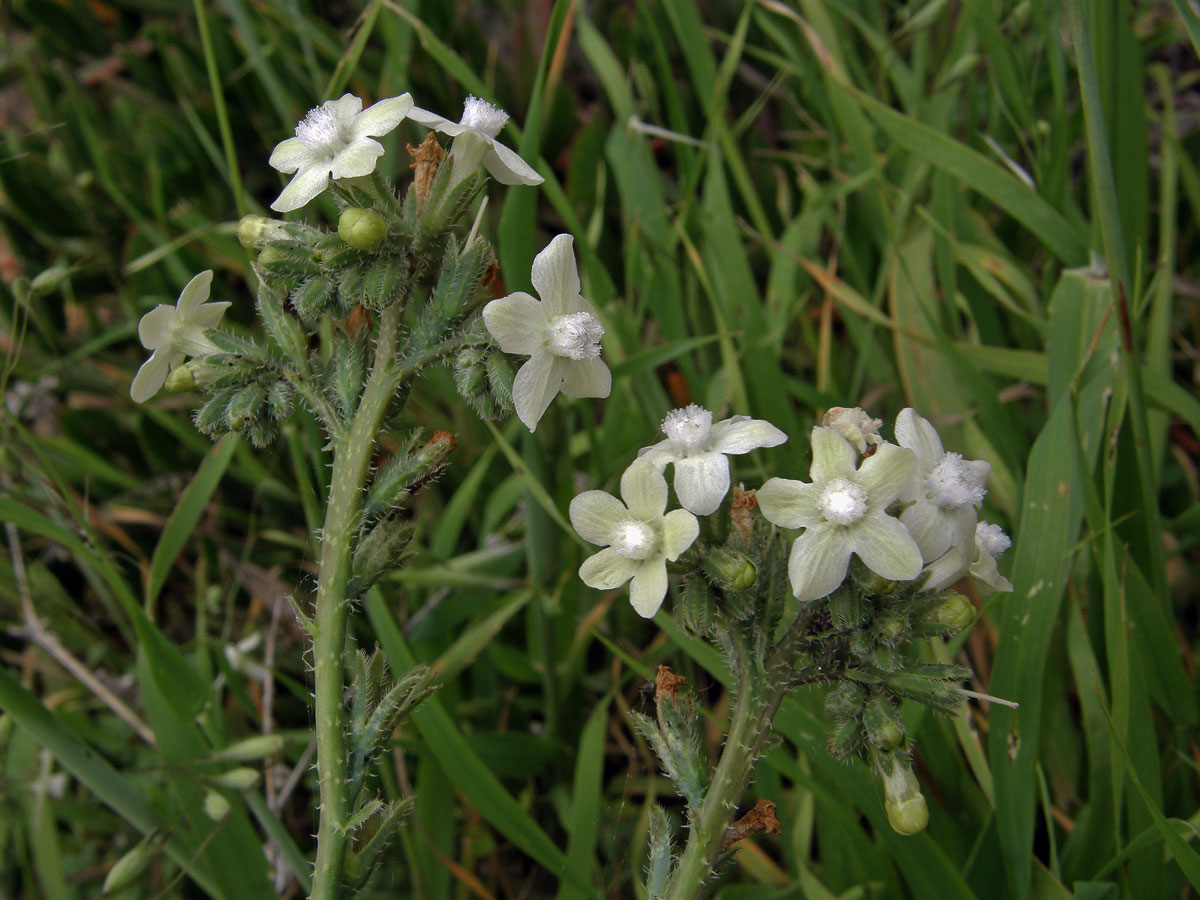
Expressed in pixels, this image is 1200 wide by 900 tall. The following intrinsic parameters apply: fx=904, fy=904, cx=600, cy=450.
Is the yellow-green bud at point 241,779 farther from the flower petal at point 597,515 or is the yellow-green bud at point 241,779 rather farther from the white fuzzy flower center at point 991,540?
the white fuzzy flower center at point 991,540

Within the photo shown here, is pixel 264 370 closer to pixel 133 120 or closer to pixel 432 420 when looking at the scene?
pixel 432 420

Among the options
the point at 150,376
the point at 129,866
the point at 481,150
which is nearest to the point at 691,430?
the point at 481,150

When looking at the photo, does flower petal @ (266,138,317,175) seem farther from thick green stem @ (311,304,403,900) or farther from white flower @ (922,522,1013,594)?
white flower @ (922,522,1013,594)

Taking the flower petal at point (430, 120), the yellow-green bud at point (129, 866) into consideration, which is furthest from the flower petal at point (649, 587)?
the yellow-green bud at point (129, 866)

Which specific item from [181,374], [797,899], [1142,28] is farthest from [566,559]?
[1142,28]

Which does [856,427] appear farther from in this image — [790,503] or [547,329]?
[547,329]

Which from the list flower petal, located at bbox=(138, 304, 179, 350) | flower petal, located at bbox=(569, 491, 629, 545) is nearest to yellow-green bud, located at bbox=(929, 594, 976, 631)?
flower petal, located at bbox=(569, 491, 629, 545)
